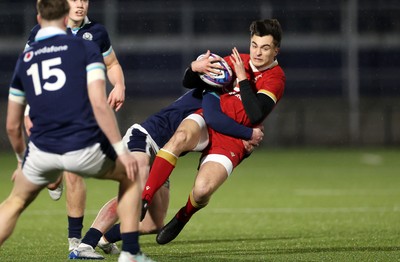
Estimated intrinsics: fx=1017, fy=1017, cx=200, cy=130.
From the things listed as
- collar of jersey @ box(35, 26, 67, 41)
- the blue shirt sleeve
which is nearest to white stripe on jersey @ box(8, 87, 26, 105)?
collar of jersey @ box(35, 26, 67, 41)

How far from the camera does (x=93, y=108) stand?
19.0 feet

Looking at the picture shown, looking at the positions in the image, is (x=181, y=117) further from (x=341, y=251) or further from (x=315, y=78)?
(x=315, y=78)

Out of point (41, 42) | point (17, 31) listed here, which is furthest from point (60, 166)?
point (17, 31)

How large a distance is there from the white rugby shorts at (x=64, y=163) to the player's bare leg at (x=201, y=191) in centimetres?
167

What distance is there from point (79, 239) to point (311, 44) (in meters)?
15.9

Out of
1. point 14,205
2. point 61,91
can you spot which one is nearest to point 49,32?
point 61,91

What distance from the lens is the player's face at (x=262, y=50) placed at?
7.73 metres

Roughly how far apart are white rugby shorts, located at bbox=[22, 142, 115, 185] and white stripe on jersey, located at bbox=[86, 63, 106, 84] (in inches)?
15.2

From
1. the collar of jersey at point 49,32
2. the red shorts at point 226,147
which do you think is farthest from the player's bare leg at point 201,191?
the collar of jersey at point 49,32

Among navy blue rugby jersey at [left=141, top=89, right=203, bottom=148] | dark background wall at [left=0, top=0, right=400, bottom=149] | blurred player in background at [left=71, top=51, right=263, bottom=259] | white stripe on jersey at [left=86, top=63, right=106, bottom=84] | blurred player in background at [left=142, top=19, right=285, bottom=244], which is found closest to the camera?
white stripe on jersey at [left=86, top=63, right=106, bottom=84]

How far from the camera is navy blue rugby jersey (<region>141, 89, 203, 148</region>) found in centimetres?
798

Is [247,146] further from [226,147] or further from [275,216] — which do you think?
[275,216]

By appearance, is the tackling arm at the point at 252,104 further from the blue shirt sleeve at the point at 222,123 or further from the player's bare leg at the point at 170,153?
the player's bare leg at the point at 170,153

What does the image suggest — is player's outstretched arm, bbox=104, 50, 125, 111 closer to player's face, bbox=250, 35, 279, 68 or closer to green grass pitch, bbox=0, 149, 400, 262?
player's face, bbox=250, 35, 279, 68
